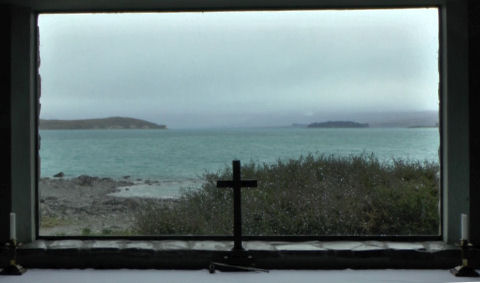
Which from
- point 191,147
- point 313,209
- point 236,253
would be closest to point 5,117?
point 236,253

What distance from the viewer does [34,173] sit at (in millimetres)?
3379

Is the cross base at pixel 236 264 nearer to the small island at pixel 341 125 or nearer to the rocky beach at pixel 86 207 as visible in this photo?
the rocky beach at pixel 86 207

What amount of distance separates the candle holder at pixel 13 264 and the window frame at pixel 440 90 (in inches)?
12.6

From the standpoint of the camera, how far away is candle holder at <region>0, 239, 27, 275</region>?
2939 millimetres

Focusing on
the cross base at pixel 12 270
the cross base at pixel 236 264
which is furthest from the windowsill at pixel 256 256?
the cross base at pixel 12 270

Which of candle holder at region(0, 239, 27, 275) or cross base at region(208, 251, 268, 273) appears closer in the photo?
candle holder at region(0, 239, 27, 275)

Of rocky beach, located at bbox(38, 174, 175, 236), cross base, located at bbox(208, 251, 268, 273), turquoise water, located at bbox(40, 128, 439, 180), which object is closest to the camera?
cross base, located at bbox(208, 251, 268, 273)

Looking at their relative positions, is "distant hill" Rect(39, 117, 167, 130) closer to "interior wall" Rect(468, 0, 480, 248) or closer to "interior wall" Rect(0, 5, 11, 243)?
"interior wall" Rect(0, 5, 11, 243)

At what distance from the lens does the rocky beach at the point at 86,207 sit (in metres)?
9.15

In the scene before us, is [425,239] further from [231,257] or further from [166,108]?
[166,108]

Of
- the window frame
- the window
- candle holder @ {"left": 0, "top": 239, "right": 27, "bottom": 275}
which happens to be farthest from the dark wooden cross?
the window

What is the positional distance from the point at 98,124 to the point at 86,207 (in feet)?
20.2

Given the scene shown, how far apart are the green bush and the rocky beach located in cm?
303

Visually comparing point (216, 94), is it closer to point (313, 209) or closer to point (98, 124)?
point (98, 124)
